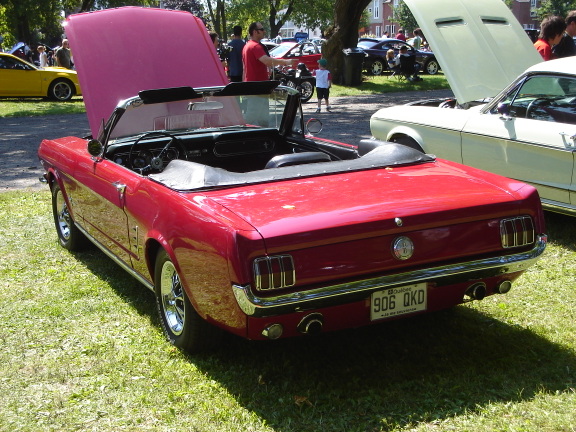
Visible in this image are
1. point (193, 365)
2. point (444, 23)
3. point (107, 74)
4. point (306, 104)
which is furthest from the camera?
point (306, 104)

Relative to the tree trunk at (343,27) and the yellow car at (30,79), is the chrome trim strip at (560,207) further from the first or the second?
the yellow car at (30,79)

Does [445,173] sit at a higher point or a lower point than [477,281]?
higher

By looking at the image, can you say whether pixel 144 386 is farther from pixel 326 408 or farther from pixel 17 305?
pixel 17 305

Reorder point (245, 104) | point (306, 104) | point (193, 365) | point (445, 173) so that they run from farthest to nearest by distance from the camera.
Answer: point (306, 104) → point (245, 104) → point (445, 173) → point (193, 365)

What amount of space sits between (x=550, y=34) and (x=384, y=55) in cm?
2104

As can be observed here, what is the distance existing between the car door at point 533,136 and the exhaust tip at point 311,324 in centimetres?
322

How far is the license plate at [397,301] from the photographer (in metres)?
3.65

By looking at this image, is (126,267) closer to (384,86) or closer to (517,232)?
(517,232)

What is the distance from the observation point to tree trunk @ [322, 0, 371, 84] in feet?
73.0

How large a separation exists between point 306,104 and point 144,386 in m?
16.5

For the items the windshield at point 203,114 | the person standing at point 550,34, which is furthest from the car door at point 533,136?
the person standing at point 550,34

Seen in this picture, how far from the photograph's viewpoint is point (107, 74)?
713 centimetres

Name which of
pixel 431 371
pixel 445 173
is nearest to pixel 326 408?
pixel 431 371

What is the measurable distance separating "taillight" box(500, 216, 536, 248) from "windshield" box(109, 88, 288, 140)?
2.39m
